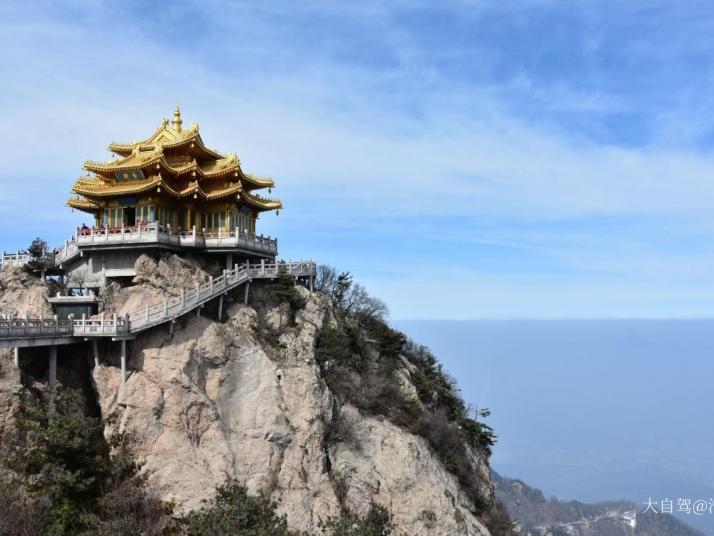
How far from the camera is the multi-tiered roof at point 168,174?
35219 millimetres

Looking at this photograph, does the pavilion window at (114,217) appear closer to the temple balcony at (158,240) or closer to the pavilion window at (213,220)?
the temple balcony at (158,240)

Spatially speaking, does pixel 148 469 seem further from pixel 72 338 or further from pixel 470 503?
pixel 470 503

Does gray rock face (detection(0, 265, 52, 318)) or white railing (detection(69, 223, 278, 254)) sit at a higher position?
white railing (detection(69, 223, 278, 254))

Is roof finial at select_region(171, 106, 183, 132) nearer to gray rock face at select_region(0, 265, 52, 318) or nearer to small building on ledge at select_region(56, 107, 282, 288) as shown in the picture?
small building on ledge at select_region(56, 107, 282, 288)

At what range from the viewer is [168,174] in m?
36.1

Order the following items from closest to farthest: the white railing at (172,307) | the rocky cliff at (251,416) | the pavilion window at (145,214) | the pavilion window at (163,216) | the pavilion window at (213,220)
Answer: the rocky cliff at (251,416) < the white railing at (172,307) < the pavilion window at (145,214) < the pavilion window at (163,216) < the pavilion window at (213,220)

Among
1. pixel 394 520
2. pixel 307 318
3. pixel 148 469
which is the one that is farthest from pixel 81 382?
pixel 394 520

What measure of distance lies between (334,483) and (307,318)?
29.7 feet

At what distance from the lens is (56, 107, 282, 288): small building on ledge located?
34625 mm

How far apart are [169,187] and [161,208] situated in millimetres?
1260

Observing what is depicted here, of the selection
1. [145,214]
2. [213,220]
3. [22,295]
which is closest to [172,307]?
[145,214]

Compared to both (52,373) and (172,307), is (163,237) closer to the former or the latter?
(172,307)

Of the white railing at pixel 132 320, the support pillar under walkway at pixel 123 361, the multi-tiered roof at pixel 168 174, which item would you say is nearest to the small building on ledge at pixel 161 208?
the multi-tiered roof at pixel 168 174

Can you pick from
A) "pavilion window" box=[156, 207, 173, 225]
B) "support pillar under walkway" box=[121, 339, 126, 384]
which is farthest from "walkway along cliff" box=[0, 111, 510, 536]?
"pavilion window" box=[156, 207, 173, 225]
